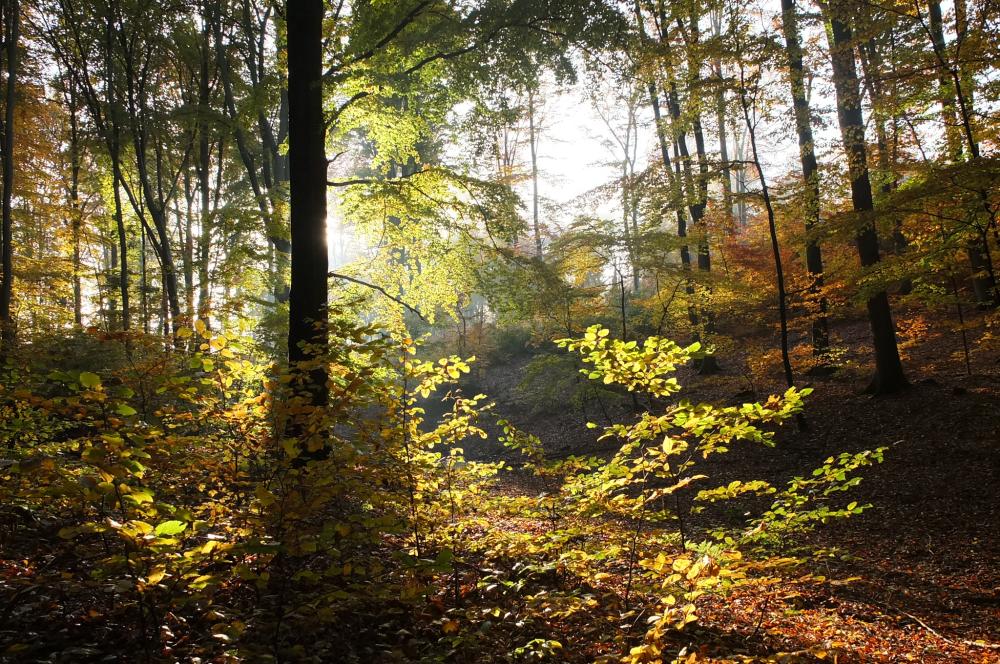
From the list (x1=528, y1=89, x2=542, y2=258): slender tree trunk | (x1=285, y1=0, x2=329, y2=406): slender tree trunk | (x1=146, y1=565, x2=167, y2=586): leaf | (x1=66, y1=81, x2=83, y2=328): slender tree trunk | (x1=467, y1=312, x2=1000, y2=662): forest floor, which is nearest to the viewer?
(x1=146, y1=565, x2=167, y2=586): leaf

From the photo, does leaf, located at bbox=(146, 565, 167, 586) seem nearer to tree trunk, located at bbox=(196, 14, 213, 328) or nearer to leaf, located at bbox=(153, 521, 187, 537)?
leaf, located at bbox=(153, 521, 187, 537)

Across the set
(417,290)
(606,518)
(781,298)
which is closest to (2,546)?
(417,290)

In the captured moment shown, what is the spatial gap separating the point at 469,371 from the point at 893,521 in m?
6.06

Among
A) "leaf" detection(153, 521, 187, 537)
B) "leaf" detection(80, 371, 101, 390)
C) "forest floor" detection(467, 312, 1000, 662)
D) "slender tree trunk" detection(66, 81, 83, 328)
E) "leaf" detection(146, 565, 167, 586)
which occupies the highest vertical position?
"slender tree trunk" detection(66, 81, 83, 328)

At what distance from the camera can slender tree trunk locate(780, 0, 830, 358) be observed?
10.5 m

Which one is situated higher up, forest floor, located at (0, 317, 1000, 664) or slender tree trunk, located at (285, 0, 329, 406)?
slender tree trunk, located at (285, 0, 329, 406)

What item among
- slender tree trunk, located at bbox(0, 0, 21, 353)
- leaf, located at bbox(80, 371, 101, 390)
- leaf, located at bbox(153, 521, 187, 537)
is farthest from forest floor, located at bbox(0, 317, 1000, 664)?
slender tree trunk, located at bbox(0, 0, 21, 353)

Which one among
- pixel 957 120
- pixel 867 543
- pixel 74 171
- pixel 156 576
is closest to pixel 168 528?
pixel 156 576

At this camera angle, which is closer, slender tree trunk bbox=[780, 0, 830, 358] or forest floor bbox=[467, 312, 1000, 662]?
forest floor bbox=[467, 312, 1000, 662]

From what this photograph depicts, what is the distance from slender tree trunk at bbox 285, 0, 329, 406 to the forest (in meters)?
0.04

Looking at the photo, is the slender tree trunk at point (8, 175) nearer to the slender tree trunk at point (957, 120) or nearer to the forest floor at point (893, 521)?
the forest floor at point (893, 521)

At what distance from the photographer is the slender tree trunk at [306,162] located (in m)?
5.80

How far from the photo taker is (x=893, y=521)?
696cm

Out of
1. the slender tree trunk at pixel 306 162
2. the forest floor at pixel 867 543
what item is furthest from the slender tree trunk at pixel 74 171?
the forest floor at pixel 867 543
